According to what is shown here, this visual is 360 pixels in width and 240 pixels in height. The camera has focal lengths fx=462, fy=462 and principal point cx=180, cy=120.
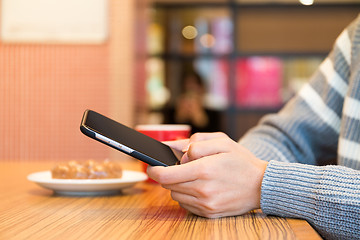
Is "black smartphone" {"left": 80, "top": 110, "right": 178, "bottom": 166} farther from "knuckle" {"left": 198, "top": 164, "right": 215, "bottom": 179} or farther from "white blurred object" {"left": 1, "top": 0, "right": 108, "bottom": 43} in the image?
"white blurred object" {"left": 1, "top": 0, "right": 108, "bottom": 43}

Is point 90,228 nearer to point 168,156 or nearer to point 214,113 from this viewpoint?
point 168,156

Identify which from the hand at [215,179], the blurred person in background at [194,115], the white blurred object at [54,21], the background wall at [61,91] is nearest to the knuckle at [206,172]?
the hand at [215,179]

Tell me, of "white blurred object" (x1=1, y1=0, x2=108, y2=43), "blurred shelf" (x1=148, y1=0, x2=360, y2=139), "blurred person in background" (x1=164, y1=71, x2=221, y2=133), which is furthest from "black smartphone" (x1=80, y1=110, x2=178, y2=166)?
"blurred shelf" (x1=148, y1=0, x2=360, y2=139)

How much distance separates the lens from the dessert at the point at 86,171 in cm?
93

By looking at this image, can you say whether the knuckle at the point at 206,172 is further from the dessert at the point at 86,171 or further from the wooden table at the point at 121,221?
the dessert at the point at 86,171

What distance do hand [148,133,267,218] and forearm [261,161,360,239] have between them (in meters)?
0.03

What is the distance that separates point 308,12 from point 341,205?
4.23 metres

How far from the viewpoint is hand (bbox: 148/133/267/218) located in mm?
717

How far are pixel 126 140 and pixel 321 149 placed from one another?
702 mm

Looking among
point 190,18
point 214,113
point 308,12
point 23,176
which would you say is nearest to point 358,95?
point 23,176

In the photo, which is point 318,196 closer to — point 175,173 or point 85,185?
point 175,173

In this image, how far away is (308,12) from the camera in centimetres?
462

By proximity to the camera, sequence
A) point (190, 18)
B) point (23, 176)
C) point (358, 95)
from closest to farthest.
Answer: point (358, 95), point (23, 176), point (190, 18)

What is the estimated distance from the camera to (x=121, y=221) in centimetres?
69
